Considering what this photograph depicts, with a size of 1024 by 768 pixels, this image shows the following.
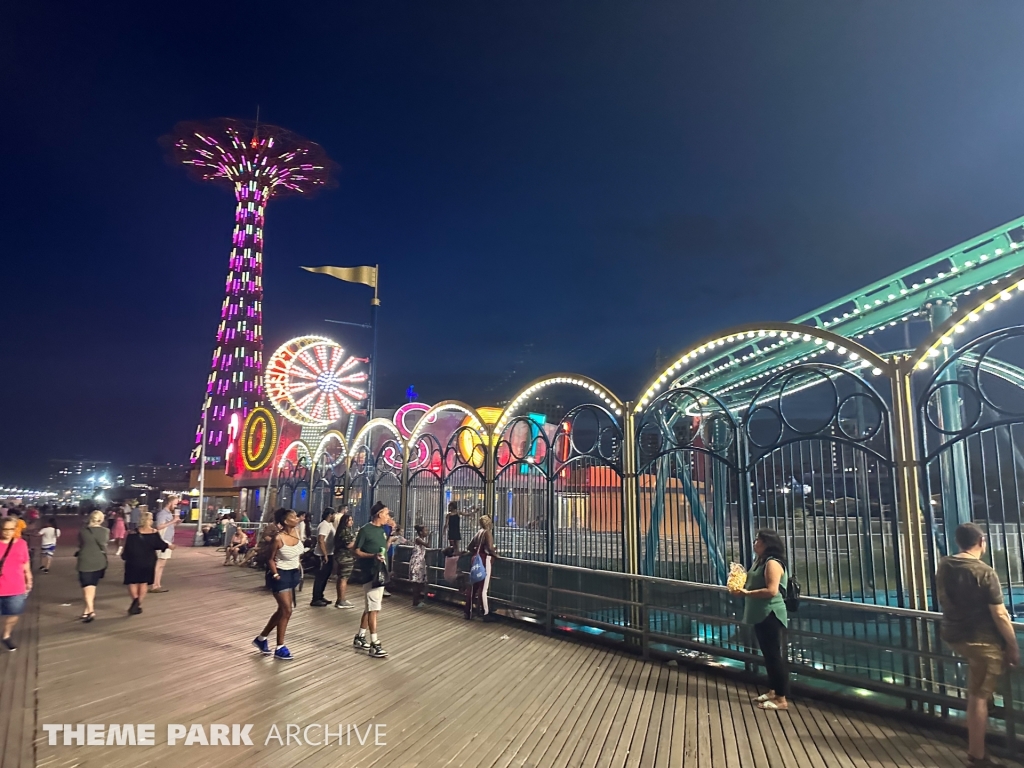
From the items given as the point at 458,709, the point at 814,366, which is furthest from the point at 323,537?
the point at 814,366

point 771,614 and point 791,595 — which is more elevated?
point 791,595

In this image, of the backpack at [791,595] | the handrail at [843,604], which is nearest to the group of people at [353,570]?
the handrail at [843,604]

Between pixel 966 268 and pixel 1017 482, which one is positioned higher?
pixel 966 268

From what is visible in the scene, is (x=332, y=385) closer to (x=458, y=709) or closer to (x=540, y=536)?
(x=540, y=536)

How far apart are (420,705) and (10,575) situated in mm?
4766

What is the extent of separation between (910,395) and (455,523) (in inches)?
276

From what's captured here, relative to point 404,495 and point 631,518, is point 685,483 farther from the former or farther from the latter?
point 404,495

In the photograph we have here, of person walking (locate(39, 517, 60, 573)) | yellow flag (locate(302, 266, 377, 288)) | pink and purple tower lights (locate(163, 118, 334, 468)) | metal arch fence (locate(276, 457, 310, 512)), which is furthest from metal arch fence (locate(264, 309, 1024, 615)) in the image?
pink and purple tower lights (locate(163, 118, 334, 468))

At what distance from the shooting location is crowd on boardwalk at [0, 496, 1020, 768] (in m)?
3.79

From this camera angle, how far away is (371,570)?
6449 mm

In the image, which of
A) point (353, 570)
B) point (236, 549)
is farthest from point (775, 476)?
point (236, 549)

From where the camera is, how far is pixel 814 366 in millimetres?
5770

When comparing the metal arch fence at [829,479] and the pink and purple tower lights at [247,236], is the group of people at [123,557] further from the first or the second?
the pink and purple tower lights at [247,236]

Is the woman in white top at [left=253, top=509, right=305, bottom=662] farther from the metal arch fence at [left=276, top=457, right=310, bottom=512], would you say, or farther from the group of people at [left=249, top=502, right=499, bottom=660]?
the metal arch fence at [left=276, top=457, right=310, bottom=512]
